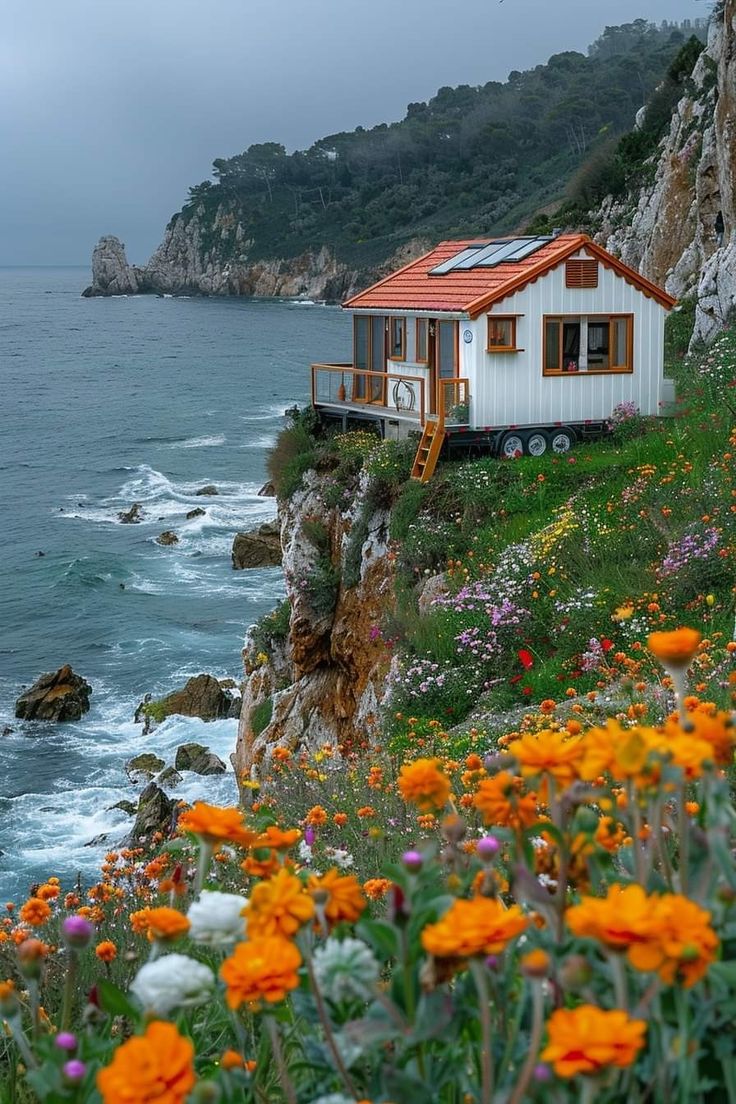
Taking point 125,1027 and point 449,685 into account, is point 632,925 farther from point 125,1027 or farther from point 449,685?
point 449,685

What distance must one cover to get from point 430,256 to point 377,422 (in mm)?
5657

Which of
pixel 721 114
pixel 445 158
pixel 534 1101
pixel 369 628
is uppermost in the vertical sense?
pixel 445 158

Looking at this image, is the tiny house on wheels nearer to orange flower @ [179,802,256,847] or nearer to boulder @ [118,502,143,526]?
orange flower @ [179,802,256,847]

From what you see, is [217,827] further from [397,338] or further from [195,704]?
[195,704]

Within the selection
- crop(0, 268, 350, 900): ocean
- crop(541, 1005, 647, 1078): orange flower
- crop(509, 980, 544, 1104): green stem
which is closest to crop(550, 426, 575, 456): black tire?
crop(0, 268, 350, 900): ocean

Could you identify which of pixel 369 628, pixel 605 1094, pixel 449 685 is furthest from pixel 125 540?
pixel 605 1094

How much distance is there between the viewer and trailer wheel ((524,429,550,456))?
21.1 meters

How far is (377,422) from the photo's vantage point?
2228 centimetres

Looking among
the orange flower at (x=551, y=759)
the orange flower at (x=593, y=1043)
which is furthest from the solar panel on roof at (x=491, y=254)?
the orange flower at (x=593, y=1043)

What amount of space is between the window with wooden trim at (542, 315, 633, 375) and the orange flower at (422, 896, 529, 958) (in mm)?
20411

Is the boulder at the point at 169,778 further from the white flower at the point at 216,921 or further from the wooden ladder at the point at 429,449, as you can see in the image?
the white flower at the point at 216,921

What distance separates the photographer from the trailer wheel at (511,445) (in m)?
20.7

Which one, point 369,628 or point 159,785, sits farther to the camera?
point 159,785

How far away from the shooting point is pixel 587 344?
880 inches
